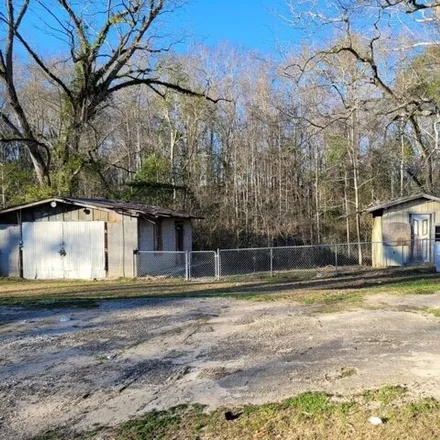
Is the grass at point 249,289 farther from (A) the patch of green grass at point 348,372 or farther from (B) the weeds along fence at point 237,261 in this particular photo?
(A) the patch of green grass at point 348,372

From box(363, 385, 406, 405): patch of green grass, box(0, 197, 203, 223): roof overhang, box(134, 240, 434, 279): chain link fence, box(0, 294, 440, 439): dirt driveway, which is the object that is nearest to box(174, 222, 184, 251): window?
box(134, 240, 434, 279): chain link fence

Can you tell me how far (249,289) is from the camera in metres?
15.4

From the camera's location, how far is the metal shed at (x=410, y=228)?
23.7 metres

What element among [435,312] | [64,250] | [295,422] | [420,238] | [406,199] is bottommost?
[295,422]

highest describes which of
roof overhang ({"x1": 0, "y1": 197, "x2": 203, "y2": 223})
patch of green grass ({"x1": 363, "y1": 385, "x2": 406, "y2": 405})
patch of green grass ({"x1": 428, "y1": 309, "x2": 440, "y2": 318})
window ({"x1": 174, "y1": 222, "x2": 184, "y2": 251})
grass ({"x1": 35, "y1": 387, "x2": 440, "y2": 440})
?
roof overhang ({"x1": 0, "y1": 197, "x2": 203, "y2": 223})

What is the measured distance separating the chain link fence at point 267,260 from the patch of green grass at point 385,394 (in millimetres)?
13719

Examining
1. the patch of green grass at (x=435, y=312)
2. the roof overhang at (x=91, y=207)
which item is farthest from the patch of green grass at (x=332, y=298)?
the roof overhang at (x=91, y=207)

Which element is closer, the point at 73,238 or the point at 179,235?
the point at 73,238

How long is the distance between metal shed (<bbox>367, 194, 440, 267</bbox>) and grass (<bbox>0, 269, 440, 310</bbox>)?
10.1ft

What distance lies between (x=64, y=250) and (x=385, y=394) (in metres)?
18.5

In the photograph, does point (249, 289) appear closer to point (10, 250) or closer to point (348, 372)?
point (348, 372)

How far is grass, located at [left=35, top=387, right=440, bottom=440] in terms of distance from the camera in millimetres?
4035

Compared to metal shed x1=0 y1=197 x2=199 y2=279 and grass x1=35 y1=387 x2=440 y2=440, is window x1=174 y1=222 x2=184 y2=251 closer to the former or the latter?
metal shed x1=0 y1=197 x2=199 y2=279

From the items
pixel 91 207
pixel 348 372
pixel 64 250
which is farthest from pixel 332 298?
pixel 64 250
